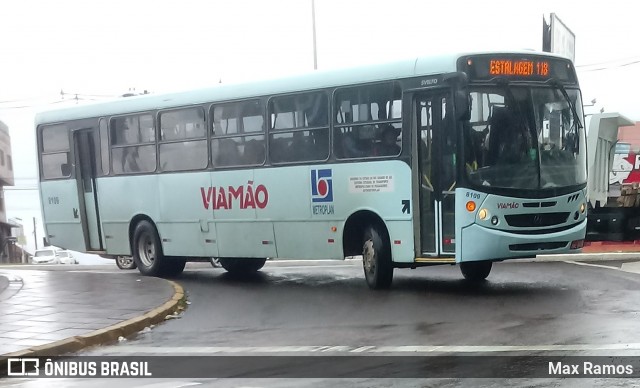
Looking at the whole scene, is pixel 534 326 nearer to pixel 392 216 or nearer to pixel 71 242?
pixel 392 216

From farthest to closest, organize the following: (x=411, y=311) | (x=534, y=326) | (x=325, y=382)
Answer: (x=411, y=311)
(x=534, y=326)
(x=325, y=382)

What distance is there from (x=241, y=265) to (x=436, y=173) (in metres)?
6.88

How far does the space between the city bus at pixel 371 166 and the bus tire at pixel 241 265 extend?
0.28m

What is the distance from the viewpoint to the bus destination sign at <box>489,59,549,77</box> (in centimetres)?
1320

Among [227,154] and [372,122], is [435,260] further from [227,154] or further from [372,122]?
[227,154]

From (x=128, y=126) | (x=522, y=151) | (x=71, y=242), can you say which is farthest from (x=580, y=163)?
(x=71, y=242)

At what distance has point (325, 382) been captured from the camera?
7.43m

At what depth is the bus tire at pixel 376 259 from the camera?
1393 centimetres

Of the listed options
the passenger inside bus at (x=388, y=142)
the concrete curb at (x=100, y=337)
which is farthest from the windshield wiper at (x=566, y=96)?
the concrete curb at (x=100, y=337)

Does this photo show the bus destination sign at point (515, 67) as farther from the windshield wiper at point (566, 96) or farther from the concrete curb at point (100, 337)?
the concrete curb at point (100, 337)

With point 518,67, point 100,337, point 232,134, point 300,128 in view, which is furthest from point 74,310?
point 518,67

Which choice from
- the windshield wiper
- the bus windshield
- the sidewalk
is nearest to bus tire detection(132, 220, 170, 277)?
the sidewalk

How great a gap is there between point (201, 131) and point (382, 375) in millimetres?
10169

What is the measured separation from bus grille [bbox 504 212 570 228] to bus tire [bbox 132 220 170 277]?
305 inches
